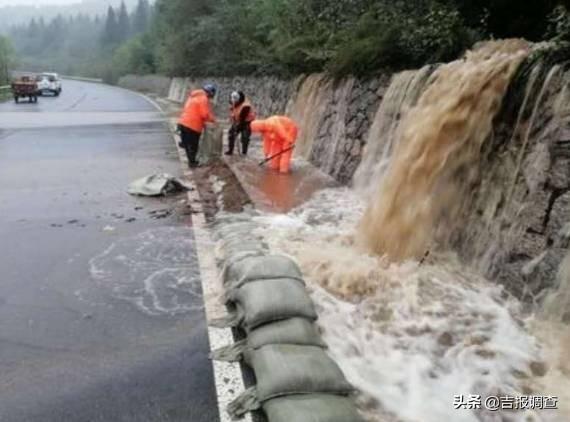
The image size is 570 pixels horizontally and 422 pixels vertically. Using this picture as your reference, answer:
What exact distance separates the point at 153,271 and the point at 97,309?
1.01 m

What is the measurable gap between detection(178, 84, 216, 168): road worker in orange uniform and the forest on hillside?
9.00 feet

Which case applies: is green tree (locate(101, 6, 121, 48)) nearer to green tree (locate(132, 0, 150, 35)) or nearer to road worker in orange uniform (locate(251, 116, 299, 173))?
green tree (locate(132, 0, 150, 35))

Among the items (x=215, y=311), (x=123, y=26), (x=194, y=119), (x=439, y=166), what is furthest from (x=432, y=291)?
(x=123, y=26)

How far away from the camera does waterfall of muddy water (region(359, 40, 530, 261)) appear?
6.16 m

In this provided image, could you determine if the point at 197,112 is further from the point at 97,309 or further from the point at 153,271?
the point at 97,309

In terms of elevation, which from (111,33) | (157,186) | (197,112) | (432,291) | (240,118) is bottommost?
(111,33)

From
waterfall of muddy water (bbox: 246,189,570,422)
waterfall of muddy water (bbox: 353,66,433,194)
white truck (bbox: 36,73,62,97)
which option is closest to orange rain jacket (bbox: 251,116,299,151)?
waterfall of muddy water (bbox: 353,66,433,194)

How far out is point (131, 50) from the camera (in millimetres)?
80312

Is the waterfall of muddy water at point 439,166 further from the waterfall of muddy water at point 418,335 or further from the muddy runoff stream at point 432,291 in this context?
the waterfall of muddy water at point 418,335

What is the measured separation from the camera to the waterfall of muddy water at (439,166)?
616 cm

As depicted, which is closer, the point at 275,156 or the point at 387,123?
the point at 387,123

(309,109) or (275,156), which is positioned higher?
(309,109)

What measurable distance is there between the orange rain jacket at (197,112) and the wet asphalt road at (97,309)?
2282 mm

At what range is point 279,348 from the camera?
3877mm
